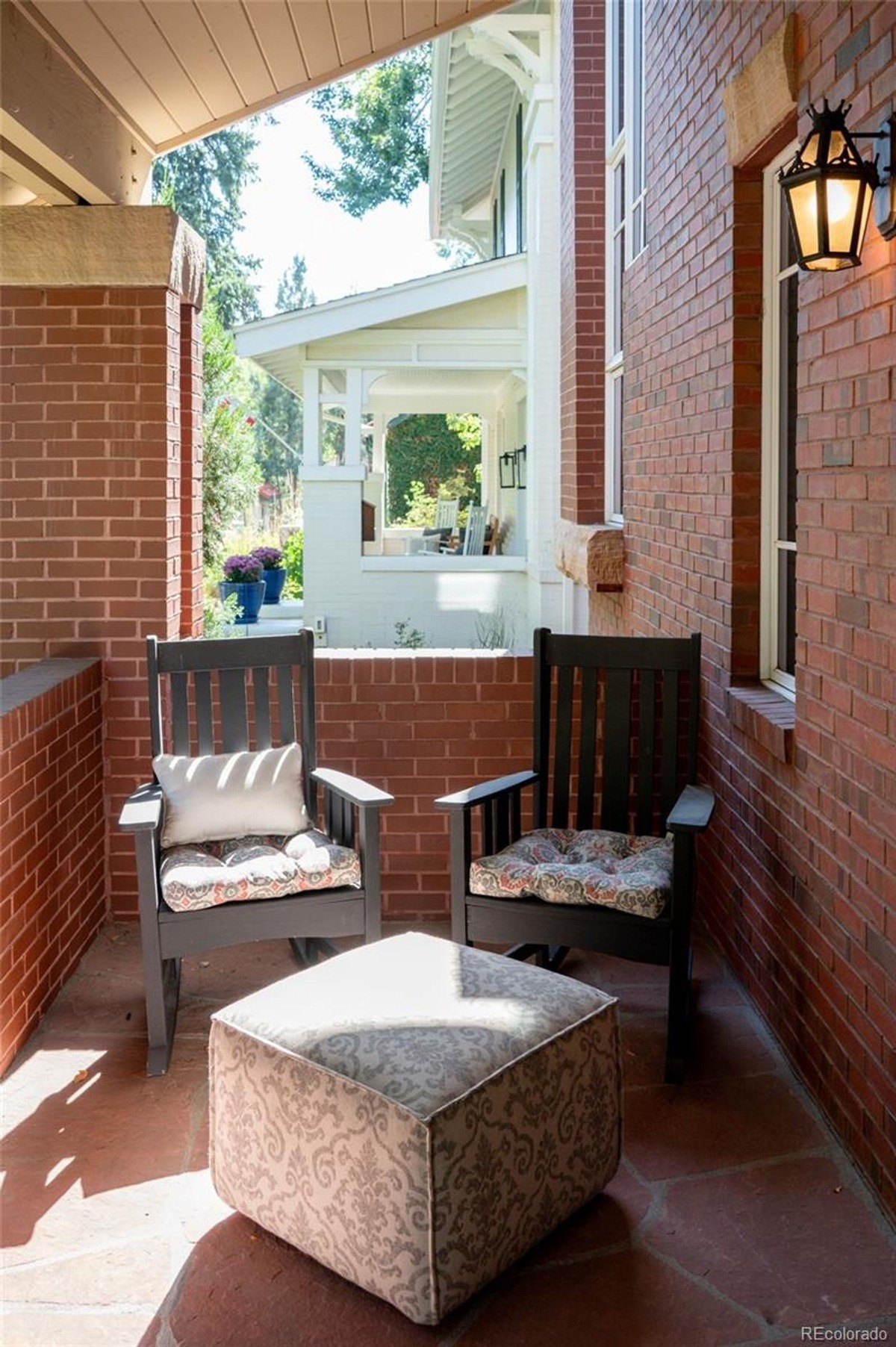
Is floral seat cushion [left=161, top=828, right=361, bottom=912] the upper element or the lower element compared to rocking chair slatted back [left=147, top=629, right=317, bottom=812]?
lower

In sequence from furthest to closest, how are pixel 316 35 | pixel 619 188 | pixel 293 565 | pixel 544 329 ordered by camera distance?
pixel 293 565 → pixel 544 329 → pixel 619 188 → pixel 316 35

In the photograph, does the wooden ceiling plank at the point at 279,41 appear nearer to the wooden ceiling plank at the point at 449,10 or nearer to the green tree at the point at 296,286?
the wooden ceiling plank at the point at 449,10

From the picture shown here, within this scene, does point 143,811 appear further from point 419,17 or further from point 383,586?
point 383,586

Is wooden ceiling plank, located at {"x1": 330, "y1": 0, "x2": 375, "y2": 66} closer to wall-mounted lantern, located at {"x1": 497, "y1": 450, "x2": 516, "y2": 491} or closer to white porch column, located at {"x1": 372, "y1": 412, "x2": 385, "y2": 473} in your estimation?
wall-mounted lantern, located at {"x1": 497, "y1": 450, "x2": 516, "y2": 491}

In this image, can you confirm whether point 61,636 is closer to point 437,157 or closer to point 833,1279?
point 833,1279

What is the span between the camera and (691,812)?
3.83 m

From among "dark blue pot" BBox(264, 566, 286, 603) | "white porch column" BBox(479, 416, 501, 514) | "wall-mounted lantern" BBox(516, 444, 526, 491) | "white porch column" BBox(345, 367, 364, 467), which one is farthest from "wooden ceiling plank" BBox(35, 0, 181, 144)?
"dark blue pot" BBox(264, 566, 286, 603)

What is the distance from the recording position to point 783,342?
4.24 metres

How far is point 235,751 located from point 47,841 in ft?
2.09

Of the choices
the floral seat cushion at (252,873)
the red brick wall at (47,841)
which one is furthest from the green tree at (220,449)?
the floral seat cushion at (252,873)

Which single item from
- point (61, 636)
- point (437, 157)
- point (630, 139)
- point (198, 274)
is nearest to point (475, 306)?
point (437, 157)

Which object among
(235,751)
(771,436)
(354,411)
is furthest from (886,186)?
(354,411)

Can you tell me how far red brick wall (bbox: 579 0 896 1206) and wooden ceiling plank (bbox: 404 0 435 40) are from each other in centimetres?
90

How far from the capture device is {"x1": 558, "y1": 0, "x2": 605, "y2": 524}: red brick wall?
25.9 ft
